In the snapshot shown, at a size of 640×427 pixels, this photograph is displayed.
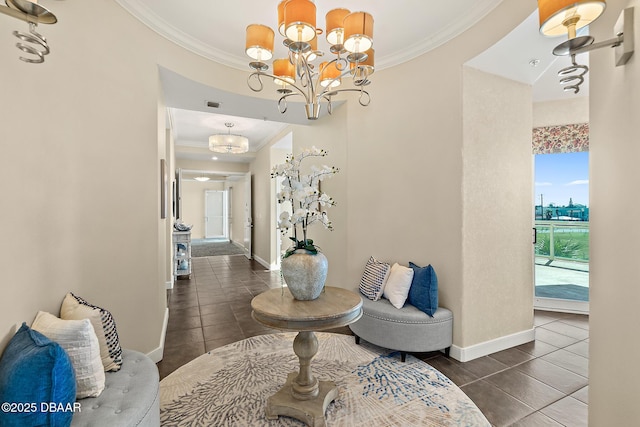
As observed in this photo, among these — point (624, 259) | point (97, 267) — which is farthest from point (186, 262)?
point (624, 259)

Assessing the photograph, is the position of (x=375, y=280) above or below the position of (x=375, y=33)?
below

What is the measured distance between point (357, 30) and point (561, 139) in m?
3.89

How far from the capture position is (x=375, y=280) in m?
3.07

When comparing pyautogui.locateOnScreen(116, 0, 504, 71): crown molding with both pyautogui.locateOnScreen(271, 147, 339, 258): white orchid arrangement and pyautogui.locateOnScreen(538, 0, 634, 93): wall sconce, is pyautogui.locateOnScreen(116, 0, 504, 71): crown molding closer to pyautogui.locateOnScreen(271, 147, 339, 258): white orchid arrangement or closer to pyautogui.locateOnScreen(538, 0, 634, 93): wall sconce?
pyautogui.locateOnScreen(538, 0, 634, 93): wall sconce

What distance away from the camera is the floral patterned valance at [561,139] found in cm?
406

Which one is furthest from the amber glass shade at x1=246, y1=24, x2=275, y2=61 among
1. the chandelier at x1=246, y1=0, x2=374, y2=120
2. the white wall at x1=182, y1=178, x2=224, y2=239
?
the white wall at x1=182, y1=178, x2=224, y2=239

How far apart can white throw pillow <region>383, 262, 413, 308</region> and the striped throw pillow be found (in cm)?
8

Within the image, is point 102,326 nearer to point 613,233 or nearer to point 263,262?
point 613,233

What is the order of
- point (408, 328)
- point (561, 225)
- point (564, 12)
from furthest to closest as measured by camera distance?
point (561, 225) → point (408, 328) → point (564, 12)

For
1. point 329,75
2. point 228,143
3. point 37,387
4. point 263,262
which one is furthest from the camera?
point 263,262

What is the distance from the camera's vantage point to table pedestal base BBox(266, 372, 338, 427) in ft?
6.14

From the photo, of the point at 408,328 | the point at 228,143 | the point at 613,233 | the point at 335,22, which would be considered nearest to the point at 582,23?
the point at 613,233

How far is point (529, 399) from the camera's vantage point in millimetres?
2184

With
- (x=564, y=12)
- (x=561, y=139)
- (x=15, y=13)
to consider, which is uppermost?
(x=561, y=139)
